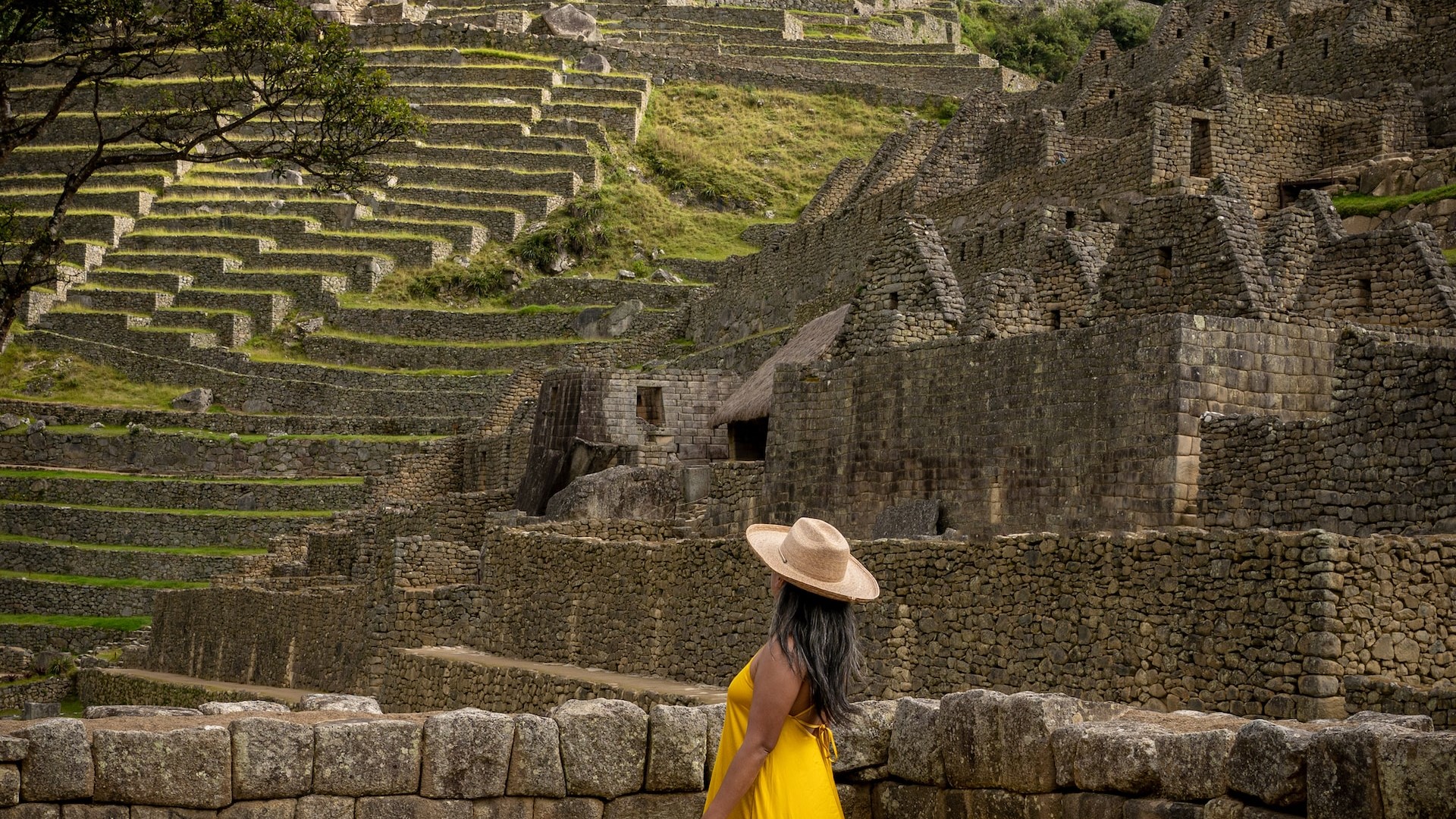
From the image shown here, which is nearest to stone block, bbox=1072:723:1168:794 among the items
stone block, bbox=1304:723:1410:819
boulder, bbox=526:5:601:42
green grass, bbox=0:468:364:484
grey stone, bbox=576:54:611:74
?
stone block, bbox=1304:723:1410:819

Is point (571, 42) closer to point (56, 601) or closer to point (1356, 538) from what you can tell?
point (56, 601)

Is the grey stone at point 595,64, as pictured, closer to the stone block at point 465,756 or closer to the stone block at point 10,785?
the stone block at point 465,756

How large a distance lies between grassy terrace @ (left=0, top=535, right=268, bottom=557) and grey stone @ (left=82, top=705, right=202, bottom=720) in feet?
97.2

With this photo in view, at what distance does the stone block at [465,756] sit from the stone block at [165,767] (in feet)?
3.12

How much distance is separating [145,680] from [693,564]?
1657cm

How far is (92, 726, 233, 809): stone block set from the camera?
9008mm

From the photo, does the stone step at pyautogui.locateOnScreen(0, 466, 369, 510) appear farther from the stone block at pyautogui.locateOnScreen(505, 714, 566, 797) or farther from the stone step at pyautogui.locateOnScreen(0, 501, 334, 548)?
the stone block at pyautogui.locateOnScreen(505, 714, 566, 797)

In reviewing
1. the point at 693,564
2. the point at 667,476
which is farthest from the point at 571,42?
the point at 693,564

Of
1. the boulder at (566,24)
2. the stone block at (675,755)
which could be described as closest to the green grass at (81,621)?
the stone block at (675,755)

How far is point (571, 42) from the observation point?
234 ft

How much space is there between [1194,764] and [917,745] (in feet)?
5.28

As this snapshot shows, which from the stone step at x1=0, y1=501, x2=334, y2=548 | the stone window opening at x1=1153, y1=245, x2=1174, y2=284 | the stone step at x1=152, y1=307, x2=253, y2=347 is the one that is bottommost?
the stone step at x1=0, y1=501, x2=334, y2=548

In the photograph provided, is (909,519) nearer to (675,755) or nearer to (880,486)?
(880,486)

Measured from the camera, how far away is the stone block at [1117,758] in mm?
8492
